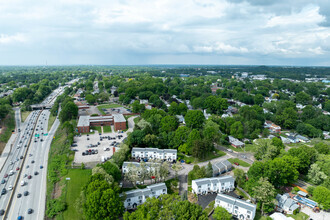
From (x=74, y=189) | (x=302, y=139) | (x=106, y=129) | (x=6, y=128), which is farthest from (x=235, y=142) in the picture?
(x=6, y=128)

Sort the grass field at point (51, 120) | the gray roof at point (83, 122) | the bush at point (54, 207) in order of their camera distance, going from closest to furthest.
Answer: the bush at point (54, 207)
the gray roof at point (83, 122)
the grass field at point (51, 120)

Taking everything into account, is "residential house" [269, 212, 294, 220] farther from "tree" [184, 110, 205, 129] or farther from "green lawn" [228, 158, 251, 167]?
"tree" [184, 110, 205, 129]

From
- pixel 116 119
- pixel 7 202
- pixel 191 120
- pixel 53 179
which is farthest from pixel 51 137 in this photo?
pixel 191 120

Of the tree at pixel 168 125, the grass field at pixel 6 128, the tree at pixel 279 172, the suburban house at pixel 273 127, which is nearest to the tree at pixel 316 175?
the tree at pixel 279 172

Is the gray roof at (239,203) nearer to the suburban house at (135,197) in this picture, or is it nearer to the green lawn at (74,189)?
the suburban house at (135,197)

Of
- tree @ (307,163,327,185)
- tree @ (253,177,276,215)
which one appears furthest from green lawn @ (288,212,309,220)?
tree @ (307,163,327,185)
